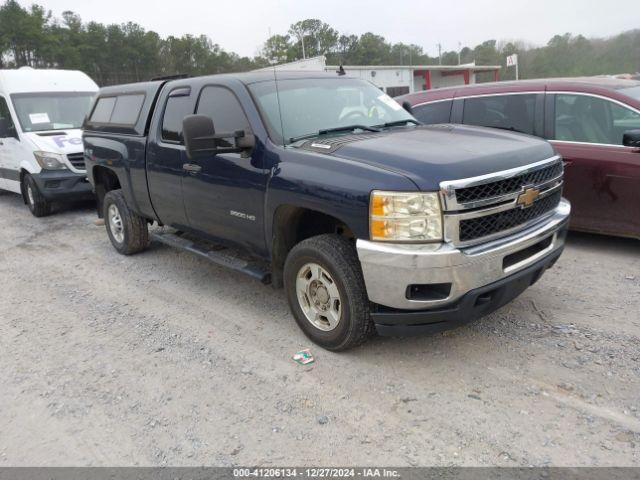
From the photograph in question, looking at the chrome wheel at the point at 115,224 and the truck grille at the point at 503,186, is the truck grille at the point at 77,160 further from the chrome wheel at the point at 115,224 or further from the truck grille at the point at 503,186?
the truck grille at the point at 503,186

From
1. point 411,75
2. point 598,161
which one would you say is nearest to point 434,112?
point 598,161

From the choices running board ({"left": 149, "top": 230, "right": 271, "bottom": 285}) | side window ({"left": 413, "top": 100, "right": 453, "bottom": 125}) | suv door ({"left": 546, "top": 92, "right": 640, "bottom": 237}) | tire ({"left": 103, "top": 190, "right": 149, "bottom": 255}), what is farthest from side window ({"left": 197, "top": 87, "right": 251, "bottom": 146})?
suv door ({"left": 546, "top": 92, "right": 640, "bottom": 237})

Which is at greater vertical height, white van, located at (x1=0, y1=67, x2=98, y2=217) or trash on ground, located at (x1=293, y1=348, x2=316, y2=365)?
white van, located at (x1=0, y1=67, x2=98, y2=217)

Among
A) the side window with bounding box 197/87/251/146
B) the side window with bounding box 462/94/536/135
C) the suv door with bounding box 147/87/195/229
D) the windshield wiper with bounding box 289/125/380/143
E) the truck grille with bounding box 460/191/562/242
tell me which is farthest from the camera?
the side window with bounding box 462/94/536/135

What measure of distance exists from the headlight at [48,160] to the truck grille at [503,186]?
759 cm

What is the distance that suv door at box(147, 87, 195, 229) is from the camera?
4750 mm

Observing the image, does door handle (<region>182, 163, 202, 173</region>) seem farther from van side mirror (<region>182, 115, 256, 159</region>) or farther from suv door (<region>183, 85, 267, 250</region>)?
van side mirror (<region>182, 115, 256, 159</region>)

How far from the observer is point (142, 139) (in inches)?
207

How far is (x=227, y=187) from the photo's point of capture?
4195mm

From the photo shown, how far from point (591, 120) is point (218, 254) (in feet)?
13.2

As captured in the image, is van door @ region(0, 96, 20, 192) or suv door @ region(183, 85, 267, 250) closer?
suv door @ region(183, 85, 267, 250)

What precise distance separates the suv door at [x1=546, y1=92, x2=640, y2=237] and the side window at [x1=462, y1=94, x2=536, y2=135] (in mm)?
282

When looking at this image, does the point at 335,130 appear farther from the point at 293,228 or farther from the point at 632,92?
the point at 632,92

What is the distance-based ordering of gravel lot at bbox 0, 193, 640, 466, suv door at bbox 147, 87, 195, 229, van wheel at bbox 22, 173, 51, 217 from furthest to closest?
van wheel at bbox 22, 173, 51, 217
suv door at bbox 147, 87, 195, 229
gravel lot at bbox 0, 193, 640, 466
